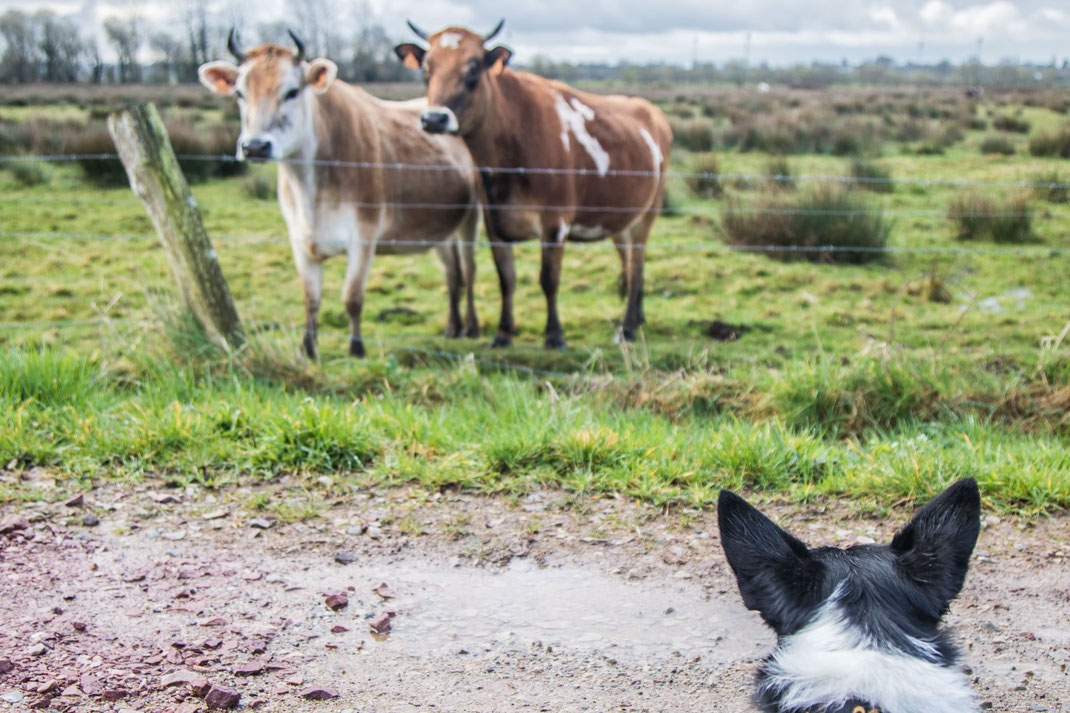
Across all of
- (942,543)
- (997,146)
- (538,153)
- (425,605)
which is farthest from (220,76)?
(997,146)

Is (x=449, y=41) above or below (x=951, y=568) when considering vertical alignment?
above

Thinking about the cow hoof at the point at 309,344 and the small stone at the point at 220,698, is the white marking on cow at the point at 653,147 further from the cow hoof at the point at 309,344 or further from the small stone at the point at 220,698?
the small stone at the point at 220,698

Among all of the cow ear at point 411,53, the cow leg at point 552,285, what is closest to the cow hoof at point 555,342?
the cow leg at point 552,285

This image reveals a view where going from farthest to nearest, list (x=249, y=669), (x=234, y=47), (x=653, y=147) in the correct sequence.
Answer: (x=653, y=147)
(x=234, y=47)
(x=249, y=669)

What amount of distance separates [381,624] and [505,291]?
14.7 ft

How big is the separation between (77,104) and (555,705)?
23737mm

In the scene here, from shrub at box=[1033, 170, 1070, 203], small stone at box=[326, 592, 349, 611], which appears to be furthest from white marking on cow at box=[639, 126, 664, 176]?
small stone at box=[326, 592, 349, 611]

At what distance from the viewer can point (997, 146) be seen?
17391mm

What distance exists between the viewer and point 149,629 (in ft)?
10.2

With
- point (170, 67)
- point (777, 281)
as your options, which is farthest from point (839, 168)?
point (170, 67)

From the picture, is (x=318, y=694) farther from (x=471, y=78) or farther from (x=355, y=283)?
(x=471, y=78)

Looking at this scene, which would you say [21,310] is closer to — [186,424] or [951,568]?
[186,424]

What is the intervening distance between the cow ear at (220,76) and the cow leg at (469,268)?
2.06 m

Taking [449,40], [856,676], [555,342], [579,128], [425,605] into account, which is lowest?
[555,342]
